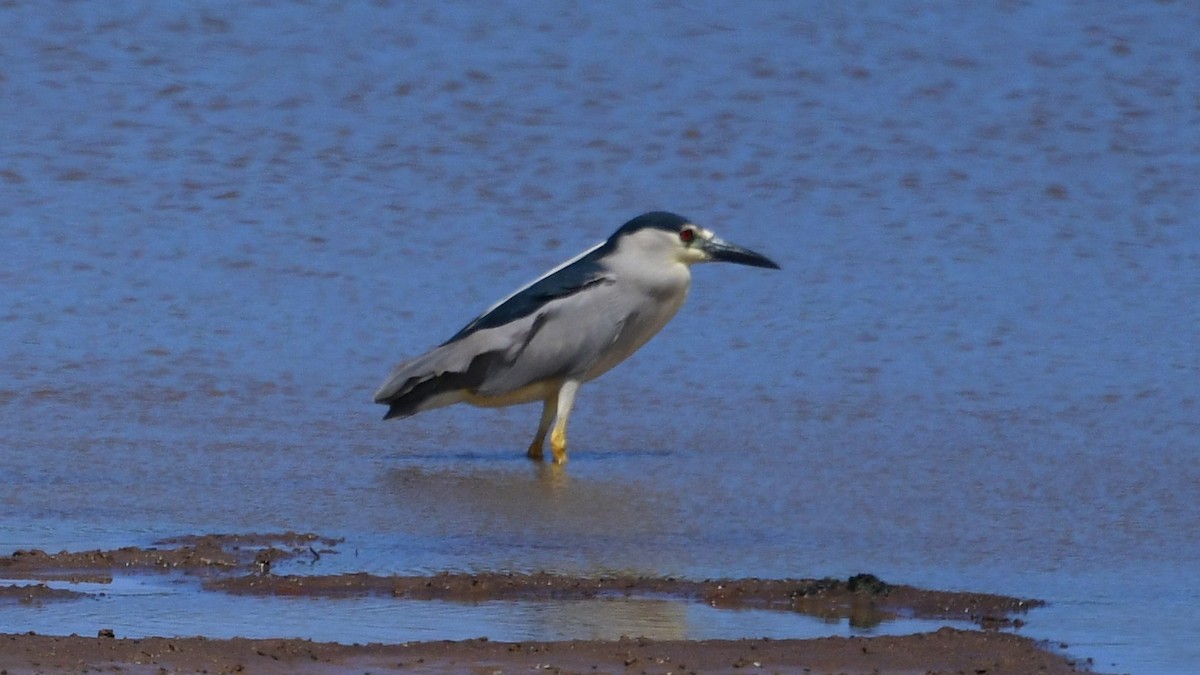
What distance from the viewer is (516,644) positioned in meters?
4.73

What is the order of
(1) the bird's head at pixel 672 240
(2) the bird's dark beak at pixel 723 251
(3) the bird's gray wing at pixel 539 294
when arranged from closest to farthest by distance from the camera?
(3) the bird's gray wing at pixel 539 294 < (1) the bird's head at pixel 672 240 < (2) the bird's dark beak at pixel 723 251

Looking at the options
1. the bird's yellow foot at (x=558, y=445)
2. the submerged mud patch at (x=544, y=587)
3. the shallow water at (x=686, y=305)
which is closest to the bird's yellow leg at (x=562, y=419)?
the bird's yellow foot at (x=558, y=445)

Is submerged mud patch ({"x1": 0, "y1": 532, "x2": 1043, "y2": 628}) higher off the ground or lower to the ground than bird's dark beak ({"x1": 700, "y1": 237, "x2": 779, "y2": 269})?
lower

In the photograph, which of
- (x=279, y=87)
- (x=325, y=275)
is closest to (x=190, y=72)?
(x=279, y=87)

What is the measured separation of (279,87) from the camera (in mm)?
13047

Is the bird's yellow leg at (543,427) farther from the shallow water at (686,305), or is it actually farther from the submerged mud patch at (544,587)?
the submerged mud patch at (544,587)

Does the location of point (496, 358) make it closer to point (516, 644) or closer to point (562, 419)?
point (562, 419)

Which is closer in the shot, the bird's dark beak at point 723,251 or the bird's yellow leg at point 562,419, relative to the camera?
the bird's yellow leg at point 562,419

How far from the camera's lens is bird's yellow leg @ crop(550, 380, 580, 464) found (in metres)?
7.63

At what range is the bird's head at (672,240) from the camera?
811cm

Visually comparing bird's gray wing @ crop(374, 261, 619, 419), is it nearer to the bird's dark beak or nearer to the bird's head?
the bird's head

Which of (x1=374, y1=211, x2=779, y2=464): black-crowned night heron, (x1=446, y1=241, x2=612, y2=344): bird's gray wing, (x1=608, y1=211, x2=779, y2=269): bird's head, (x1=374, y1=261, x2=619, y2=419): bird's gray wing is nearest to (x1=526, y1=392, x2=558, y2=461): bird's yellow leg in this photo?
(x1=374, y1=211, x2=779, y2=464): black-crowned night heron

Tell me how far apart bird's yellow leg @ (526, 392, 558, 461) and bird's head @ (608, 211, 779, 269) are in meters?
0.61

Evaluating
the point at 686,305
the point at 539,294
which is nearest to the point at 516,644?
the point at 539,294
